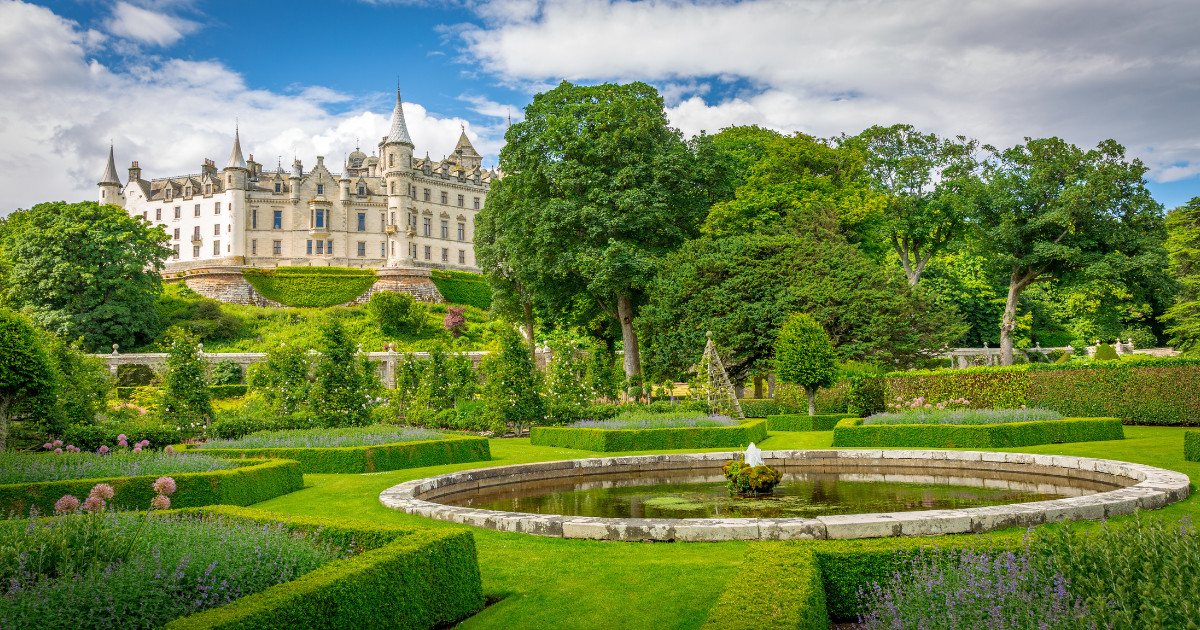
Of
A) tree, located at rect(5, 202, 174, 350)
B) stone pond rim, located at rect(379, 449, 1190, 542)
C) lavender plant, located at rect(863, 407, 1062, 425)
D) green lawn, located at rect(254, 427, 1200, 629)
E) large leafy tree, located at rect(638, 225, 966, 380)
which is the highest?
tree, located at rect(5, 202, 174, 350)

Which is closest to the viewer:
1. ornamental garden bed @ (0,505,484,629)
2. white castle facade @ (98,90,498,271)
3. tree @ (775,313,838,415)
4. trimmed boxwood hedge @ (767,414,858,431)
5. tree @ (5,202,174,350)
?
ornamental garden bed @ (0,505,484,629)

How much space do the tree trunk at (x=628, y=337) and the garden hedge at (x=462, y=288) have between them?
39.0 m

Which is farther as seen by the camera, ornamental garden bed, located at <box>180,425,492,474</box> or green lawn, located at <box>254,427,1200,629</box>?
ornamental garden bed, located at <box>180,425,492,474</box>

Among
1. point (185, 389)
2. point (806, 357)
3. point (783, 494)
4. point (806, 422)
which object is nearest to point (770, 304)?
point (806, 357)

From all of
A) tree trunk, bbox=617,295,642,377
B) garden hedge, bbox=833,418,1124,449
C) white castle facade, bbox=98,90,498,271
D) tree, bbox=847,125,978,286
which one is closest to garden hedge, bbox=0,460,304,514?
garden hedge, bbox=833,418,1124,449

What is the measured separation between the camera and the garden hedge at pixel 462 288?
6838 centimetres

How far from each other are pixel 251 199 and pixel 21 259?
1213 inches

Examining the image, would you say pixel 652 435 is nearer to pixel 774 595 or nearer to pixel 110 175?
pixel 774 595

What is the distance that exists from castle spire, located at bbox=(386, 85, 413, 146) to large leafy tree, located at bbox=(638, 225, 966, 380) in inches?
1974

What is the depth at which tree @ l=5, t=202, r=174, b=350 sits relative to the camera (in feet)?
136

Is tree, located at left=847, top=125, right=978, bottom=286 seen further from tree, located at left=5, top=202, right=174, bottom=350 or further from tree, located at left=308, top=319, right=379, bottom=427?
tree, located at left=5, top=202, right=174, bottom=350

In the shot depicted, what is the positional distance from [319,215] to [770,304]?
186ft

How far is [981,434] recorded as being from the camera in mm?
15281

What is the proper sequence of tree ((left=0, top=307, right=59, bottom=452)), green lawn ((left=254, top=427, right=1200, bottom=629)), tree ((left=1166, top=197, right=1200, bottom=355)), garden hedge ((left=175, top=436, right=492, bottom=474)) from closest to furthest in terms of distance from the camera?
green lawn ((left=254, top=427, right=1200, bottom=629))
garden hedge ((left=175, top=436, right=492, bottom=474))
tree ((left=0, top=307, right=59, bottom=452))
tree ((left=1166, top=197, right=1200, bottom=355))
